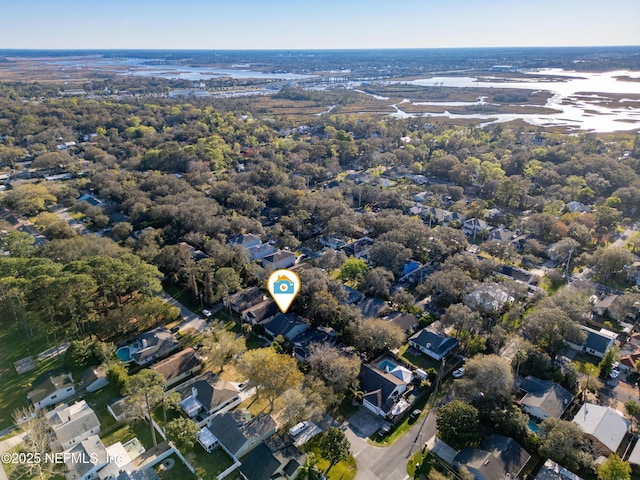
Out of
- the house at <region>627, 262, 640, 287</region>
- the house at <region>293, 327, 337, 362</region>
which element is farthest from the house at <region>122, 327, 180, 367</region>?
the house at <region>627, 262, 640, 287</region>

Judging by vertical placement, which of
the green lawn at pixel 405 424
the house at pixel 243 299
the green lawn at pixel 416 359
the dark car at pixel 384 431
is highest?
the house at pixel 243 299

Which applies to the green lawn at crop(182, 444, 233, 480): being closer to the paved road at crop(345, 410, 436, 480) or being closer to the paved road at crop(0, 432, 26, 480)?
the paved road at crop(345, 410, 436, 480)

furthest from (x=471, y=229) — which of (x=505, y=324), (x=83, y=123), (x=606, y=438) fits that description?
(x=83, y=123)

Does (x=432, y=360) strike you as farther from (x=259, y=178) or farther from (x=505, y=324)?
(x=259, y=178)

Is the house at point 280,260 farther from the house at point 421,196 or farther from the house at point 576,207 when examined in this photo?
the house at point 576,207

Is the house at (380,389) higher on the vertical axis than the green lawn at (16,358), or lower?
higher

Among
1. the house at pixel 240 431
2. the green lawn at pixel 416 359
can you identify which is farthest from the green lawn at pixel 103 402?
the green lawn at pixel 416 359

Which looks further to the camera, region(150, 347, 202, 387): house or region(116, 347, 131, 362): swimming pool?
region(116, 347, 131, 362): swimming pool
